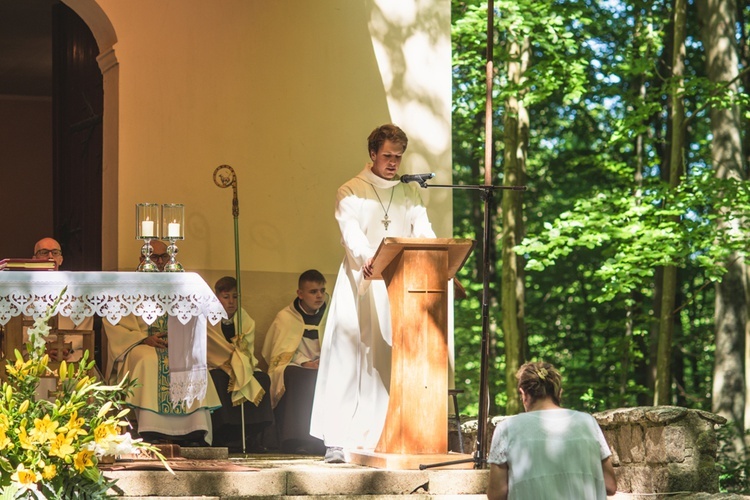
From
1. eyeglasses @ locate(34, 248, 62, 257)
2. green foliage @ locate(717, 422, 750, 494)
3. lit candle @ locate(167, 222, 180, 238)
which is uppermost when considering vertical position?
lit candle @ locate(167, 222, 180, 238)

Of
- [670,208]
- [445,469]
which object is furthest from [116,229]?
[670,208]

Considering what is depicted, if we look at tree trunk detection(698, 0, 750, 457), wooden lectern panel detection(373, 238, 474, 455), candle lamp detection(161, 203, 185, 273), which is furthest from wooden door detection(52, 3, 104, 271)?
tree trunk detection(698, 0, 750, 457)

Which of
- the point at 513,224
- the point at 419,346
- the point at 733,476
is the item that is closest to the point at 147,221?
the point at 419,346

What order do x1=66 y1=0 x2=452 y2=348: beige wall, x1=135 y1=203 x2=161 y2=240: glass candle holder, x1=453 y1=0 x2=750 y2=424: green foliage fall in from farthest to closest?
x1=453 y1=0 x2=750 y2=424: green foliage, x1=66 y1=0 x2=452 y2=348: beige wall, x1=135 y1=203 x2=161 y2=240: glass candle holder

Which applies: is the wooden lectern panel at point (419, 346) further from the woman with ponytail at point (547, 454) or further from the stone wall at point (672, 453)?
the woman with ponytail at point (547, 454)

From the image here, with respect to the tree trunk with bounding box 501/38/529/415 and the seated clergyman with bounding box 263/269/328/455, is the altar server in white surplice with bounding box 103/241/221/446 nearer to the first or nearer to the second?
the seated clergyman with bounding box 263/269/328/455

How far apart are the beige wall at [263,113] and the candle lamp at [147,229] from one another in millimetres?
2225

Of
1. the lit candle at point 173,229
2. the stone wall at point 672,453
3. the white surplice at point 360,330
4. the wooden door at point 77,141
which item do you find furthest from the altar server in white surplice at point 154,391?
the stone wall at point 672,453

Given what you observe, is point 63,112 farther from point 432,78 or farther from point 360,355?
point 360,355

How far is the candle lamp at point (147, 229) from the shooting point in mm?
7469

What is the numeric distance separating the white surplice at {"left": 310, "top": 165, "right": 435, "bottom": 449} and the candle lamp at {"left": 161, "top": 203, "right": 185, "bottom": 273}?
41.7 inches

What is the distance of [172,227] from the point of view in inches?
294

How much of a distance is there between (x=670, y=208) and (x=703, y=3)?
308cm

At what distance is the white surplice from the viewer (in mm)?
8188
